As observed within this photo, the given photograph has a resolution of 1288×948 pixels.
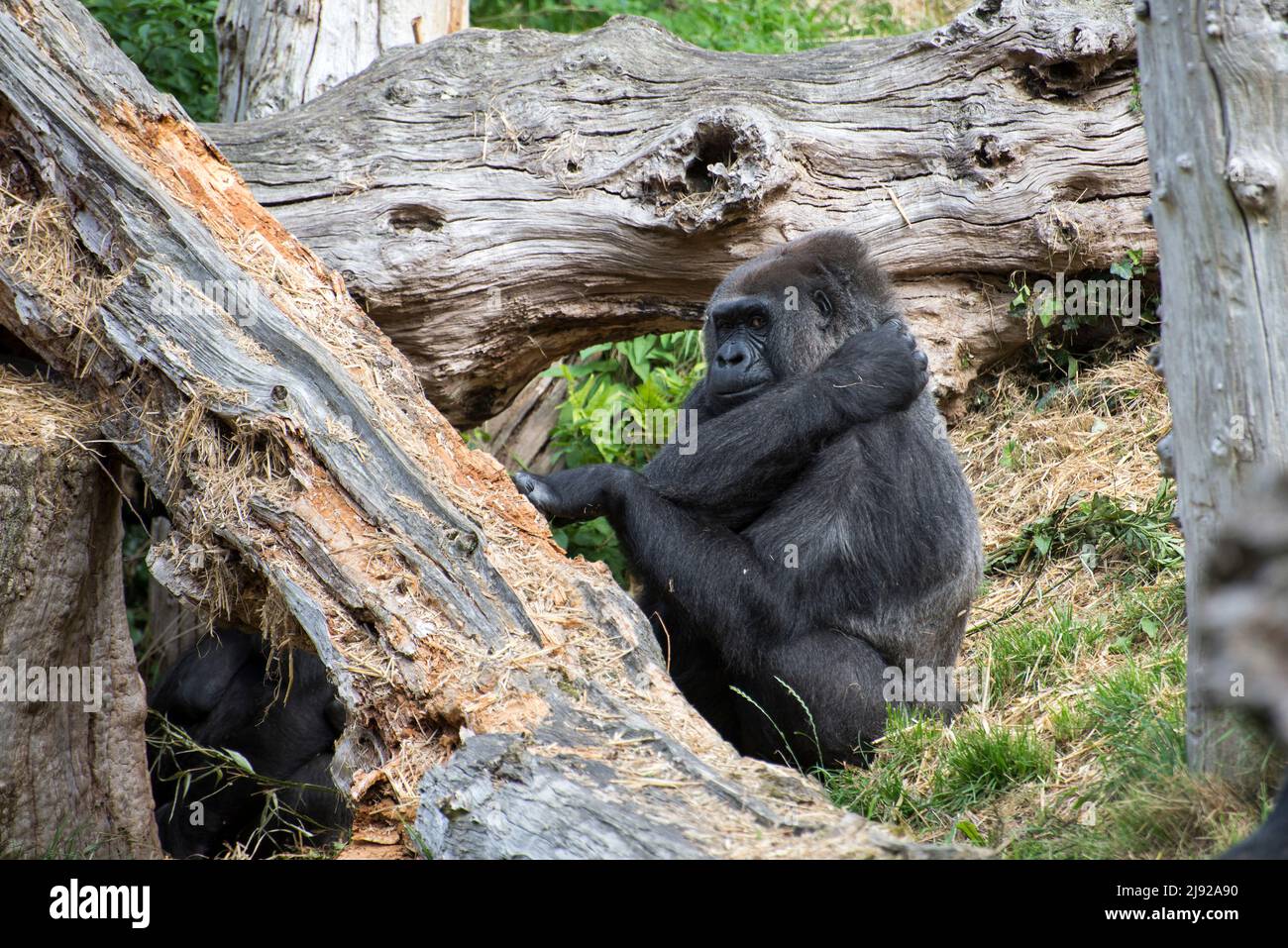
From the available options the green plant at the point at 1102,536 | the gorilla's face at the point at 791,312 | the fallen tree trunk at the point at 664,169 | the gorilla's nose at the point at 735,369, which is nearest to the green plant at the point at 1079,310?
the fallen tree trunk at the point at 664,169

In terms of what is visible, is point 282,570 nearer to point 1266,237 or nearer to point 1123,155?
point 1266,237

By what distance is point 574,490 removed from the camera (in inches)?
194

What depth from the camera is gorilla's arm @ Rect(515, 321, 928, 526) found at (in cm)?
480

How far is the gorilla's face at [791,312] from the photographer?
5.16 metres

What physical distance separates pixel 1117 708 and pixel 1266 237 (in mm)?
1750

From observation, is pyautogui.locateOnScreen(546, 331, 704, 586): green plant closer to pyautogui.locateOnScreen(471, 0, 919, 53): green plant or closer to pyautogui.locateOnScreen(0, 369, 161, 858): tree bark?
pyautogui.locateOnScreen(471, 0, 919, 53): green plant

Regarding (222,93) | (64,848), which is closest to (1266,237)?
(64,848)

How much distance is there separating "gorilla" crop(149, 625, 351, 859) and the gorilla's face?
2.50 meters

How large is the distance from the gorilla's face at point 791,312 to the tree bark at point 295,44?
10.2 ft

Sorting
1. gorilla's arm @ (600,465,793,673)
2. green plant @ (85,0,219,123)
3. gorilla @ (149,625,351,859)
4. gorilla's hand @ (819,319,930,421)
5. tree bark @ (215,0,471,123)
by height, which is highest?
green plant @ (85,0,219,123)

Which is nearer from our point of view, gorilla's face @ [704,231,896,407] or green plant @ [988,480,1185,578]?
gorilla's face @ [704,231,896,407]

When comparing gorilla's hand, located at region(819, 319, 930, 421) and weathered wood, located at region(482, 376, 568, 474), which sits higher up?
weathered wood, located at region(482, 376, 568, 474)

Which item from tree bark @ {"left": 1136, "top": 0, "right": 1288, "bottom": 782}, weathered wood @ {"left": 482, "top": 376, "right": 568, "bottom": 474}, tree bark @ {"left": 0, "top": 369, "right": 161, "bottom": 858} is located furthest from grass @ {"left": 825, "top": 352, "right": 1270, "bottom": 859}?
tree bark @ {"left": 0, "top": 369, "right": 161, "bottom": 858}
